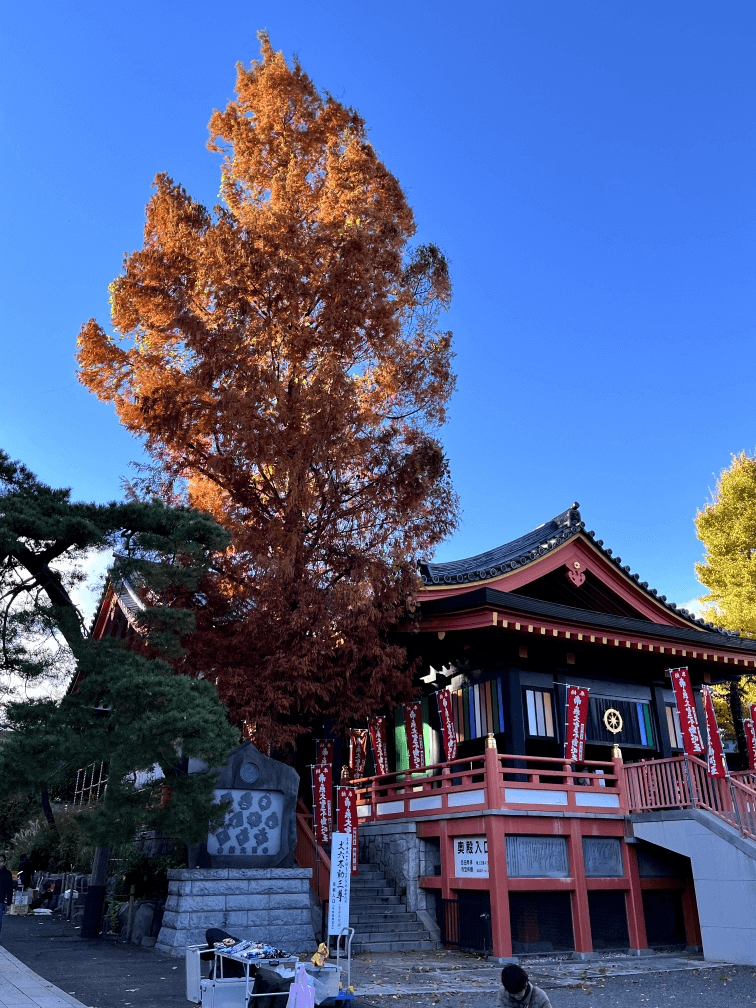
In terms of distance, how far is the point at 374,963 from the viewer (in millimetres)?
11977

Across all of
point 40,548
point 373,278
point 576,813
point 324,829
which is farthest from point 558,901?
point 373,278

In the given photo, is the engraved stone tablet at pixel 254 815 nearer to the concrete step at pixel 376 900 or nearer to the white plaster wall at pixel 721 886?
the concrete step at pixel 376 900

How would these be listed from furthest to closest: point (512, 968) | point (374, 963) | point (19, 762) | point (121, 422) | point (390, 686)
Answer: point (121, 422) → point (390, 686) → point (374, 963) → point (19, 762) → point (512, 968)

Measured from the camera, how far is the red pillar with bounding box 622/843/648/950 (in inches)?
562

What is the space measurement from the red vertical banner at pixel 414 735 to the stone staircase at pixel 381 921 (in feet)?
8.46

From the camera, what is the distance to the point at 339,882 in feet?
32.1

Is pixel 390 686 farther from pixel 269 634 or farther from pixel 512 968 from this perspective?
pixel 512 968

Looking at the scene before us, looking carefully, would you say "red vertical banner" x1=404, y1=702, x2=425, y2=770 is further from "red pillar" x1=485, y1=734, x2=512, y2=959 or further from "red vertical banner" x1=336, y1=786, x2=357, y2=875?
"red pillar" x1=485, y1=734, x2=512, y2=959

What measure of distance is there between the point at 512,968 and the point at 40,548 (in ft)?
31.5

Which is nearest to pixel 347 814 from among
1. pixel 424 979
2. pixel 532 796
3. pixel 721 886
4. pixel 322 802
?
pixel 322 802

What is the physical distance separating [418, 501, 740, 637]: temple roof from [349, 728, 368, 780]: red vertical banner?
493 cm

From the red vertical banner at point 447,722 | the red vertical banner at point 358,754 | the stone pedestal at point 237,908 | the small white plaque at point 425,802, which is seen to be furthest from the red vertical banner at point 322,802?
the red vertical banner at point 358,754

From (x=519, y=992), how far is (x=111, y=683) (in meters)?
7.35

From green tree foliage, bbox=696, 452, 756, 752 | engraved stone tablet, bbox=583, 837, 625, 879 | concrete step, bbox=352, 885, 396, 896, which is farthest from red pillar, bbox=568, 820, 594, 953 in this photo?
green tree foliage, bbox=696, 452, 756, 752
